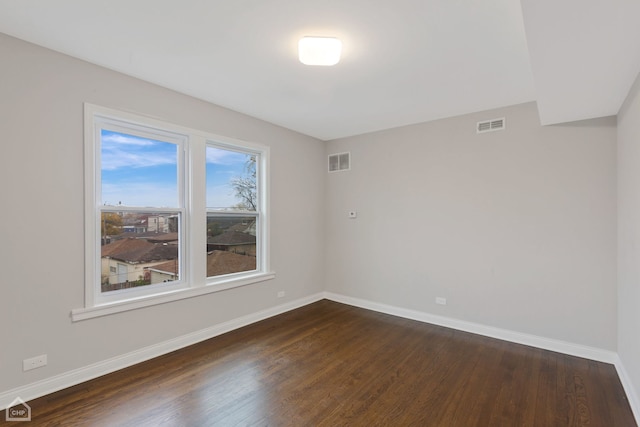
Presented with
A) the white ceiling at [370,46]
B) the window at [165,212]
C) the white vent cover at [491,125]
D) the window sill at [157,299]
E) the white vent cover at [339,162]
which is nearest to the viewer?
the white ceiling at [370,46]

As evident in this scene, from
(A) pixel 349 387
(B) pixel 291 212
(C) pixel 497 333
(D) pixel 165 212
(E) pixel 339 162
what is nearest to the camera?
(A) pixel 349 387

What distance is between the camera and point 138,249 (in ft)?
9.77

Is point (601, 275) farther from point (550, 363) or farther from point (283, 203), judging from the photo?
point (283, 203)

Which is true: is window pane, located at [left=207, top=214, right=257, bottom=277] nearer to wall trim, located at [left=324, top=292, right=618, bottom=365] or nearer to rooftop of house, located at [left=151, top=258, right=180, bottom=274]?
rooftop of house, located at [left=151, top=258, right=180, bottom=274]

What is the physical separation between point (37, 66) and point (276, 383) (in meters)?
3.11

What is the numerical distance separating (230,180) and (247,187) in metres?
0.27

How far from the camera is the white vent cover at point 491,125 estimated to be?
3439mm

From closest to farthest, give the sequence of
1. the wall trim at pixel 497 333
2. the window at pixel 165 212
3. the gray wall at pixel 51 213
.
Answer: the gray wall at pixel 51 213, the window at pixel 165 212, the wall trim at pixel 497 333

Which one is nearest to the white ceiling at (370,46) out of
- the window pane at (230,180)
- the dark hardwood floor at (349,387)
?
the window pane at (230,180)

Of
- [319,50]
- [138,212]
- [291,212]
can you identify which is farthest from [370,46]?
[291,212]

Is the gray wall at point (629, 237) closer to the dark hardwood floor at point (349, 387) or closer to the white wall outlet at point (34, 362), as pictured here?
the dark hardwood floor at point (349, 387)

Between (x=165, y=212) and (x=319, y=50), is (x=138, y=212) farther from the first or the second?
(x=319, y=50)

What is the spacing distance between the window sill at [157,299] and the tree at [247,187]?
3.13 ft

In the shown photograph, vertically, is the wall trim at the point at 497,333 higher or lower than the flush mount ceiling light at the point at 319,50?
lower
